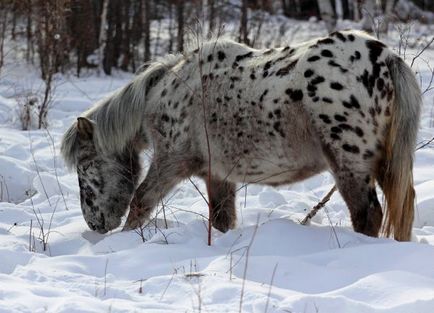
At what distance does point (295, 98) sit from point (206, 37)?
1528 millimetres

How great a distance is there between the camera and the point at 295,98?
4.34m

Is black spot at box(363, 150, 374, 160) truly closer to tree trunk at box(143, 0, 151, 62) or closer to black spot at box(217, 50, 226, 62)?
black spot at box(217, 50, 226, 62)

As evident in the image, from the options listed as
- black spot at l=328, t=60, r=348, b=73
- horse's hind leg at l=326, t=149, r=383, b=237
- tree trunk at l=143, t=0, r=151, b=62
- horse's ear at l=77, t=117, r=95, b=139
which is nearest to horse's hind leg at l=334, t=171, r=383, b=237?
horse's hind leg at l=326, t=149, r=383, b=237

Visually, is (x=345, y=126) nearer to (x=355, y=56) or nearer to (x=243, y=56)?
(x=355, y=56)

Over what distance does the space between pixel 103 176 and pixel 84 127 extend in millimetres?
416

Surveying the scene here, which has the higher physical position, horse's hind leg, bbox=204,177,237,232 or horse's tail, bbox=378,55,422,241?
horse's tail, bbox=378,55,422,241

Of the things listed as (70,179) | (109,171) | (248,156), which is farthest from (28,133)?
(248,156)

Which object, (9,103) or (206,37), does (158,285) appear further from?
(9,103)

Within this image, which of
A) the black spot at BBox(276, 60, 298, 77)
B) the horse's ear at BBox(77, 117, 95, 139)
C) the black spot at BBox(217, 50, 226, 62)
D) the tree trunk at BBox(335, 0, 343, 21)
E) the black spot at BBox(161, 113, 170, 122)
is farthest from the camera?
the tree trunk at BBox(335, 0, 343, 21)

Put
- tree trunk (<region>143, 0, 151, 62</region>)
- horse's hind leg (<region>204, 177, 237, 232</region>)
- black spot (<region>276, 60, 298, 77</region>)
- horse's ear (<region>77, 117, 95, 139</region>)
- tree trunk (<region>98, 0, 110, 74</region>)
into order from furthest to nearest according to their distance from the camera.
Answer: tree trunk (<region>143, 0, 151, 62</region>) → tree trunk (<region>98, 0, 110, 74</region>) → horse's ear (<region>77, 117, 95, 139</region>) → horse's hind leg (<region>204, 177, 237, 232</region>) → black spot (<region>276, 60, 298, 77</region>)

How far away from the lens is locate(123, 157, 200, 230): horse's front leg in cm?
506

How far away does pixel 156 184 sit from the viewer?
16.7 ft

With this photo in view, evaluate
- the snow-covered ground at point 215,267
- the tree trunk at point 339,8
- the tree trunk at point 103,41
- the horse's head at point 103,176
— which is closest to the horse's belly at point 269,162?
the snow-covered ground at point 215,267

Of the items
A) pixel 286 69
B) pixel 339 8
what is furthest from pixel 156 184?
pixel 339 8
